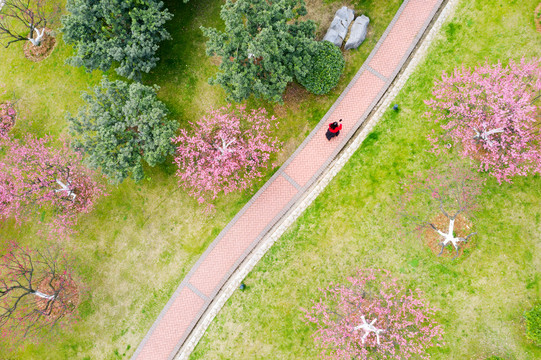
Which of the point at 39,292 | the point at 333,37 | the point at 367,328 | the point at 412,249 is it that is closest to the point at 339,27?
the point at 333,37

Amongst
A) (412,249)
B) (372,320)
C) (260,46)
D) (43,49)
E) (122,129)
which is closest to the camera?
(260,46)

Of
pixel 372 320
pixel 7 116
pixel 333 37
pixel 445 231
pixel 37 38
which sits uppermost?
pixel 333 37

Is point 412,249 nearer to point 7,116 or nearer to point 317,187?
point 317,187

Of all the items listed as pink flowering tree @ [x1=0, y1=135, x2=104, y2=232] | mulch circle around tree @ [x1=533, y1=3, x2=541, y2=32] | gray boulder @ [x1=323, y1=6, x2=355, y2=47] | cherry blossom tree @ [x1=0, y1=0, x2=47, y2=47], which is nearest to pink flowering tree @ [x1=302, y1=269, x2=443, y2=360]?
gray boulder @ [x1=323, y1=6, x2=355, y2=47]

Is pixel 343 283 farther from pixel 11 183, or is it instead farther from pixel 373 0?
pixel 11 183

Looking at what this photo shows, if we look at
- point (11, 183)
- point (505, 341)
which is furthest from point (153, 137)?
point (505, 341)

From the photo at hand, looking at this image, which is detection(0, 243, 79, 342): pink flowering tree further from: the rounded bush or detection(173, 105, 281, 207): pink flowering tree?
the rounded bush

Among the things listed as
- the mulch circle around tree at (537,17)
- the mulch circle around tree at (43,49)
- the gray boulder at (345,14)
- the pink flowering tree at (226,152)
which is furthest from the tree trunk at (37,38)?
the mulch circle around tree at (537,17)
